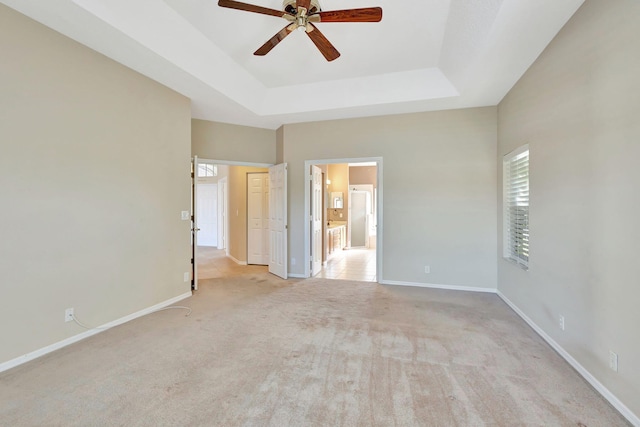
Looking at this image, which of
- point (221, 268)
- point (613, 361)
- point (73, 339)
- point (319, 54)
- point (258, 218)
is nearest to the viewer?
point (613, 361)

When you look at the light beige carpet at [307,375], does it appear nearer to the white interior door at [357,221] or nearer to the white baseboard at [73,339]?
the white baseboard at [73,339]

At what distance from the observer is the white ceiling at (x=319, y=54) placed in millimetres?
2451

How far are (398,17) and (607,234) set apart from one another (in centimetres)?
267

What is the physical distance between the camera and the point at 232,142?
5.17 metres

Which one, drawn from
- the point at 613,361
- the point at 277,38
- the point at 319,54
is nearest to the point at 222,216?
the point at 319,54

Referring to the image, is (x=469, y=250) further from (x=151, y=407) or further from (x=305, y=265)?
(x=151, y=407)

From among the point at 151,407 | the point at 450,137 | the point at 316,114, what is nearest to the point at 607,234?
the point at 450,137

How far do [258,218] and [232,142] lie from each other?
1.98 metres

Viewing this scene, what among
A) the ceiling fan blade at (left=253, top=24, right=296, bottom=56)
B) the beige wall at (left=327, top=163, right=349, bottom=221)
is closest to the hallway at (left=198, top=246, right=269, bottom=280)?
the beige wall at (left=327, top=163, right=349, bottom=221)

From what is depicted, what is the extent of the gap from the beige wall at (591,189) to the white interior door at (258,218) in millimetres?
4930

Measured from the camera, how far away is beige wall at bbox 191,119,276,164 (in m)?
4.86

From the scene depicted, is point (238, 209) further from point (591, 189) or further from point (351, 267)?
point (591, 189)

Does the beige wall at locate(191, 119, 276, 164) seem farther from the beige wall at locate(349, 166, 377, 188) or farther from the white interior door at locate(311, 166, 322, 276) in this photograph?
the beige wall at locate(349, 166, 377, 188)

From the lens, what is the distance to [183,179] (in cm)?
406
